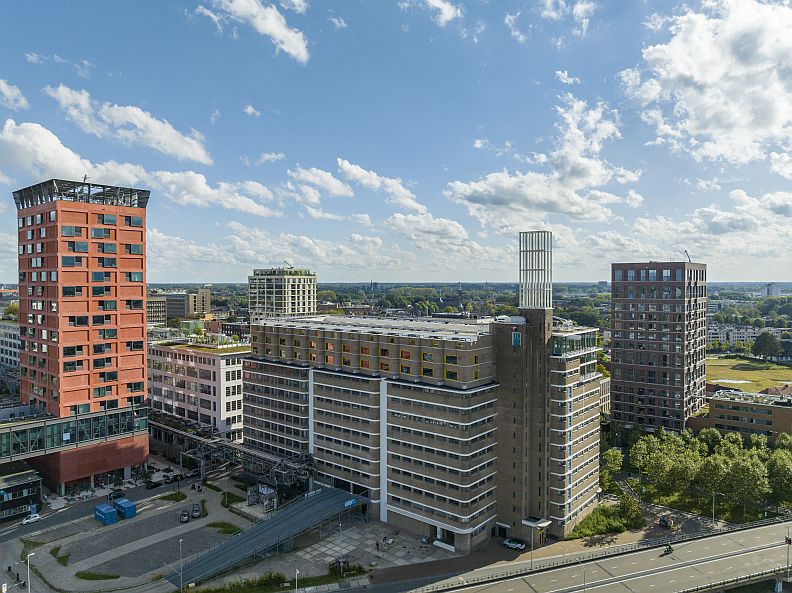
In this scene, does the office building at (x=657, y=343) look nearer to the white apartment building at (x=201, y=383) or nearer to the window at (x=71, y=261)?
the white apartment building at (x=201, y=383)

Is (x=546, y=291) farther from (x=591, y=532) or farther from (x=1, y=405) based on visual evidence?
(x=1, y=405)

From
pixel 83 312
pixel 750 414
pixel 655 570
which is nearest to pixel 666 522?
pixel 655 570

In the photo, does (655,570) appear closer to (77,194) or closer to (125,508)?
(125,508)

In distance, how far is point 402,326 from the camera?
10744 centimetres

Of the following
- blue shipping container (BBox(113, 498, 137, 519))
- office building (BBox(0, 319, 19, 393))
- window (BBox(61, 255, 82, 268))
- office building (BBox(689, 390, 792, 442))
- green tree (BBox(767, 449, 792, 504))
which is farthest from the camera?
office building (BBox(0, 319, 19, 393))

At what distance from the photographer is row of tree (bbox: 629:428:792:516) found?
9544 centimetres

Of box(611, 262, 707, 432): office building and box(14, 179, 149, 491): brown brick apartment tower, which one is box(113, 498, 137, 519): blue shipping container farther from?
box(611, 262, 707, 432): office building

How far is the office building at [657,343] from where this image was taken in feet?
449

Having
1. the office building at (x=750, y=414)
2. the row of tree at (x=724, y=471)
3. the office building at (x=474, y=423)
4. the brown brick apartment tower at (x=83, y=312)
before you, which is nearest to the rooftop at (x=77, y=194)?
the brown brick apartment tower at (x=83, y=312)

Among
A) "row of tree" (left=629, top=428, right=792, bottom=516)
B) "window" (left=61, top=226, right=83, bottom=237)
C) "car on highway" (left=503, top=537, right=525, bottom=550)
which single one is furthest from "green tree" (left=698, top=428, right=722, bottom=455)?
"window" (left=61, top=226, right=83, bottom=237)

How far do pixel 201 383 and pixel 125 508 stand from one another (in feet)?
144

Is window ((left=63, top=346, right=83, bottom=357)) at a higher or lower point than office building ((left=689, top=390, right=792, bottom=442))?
higher

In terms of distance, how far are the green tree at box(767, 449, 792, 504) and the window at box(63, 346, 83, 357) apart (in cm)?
13279

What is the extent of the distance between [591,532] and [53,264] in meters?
111
